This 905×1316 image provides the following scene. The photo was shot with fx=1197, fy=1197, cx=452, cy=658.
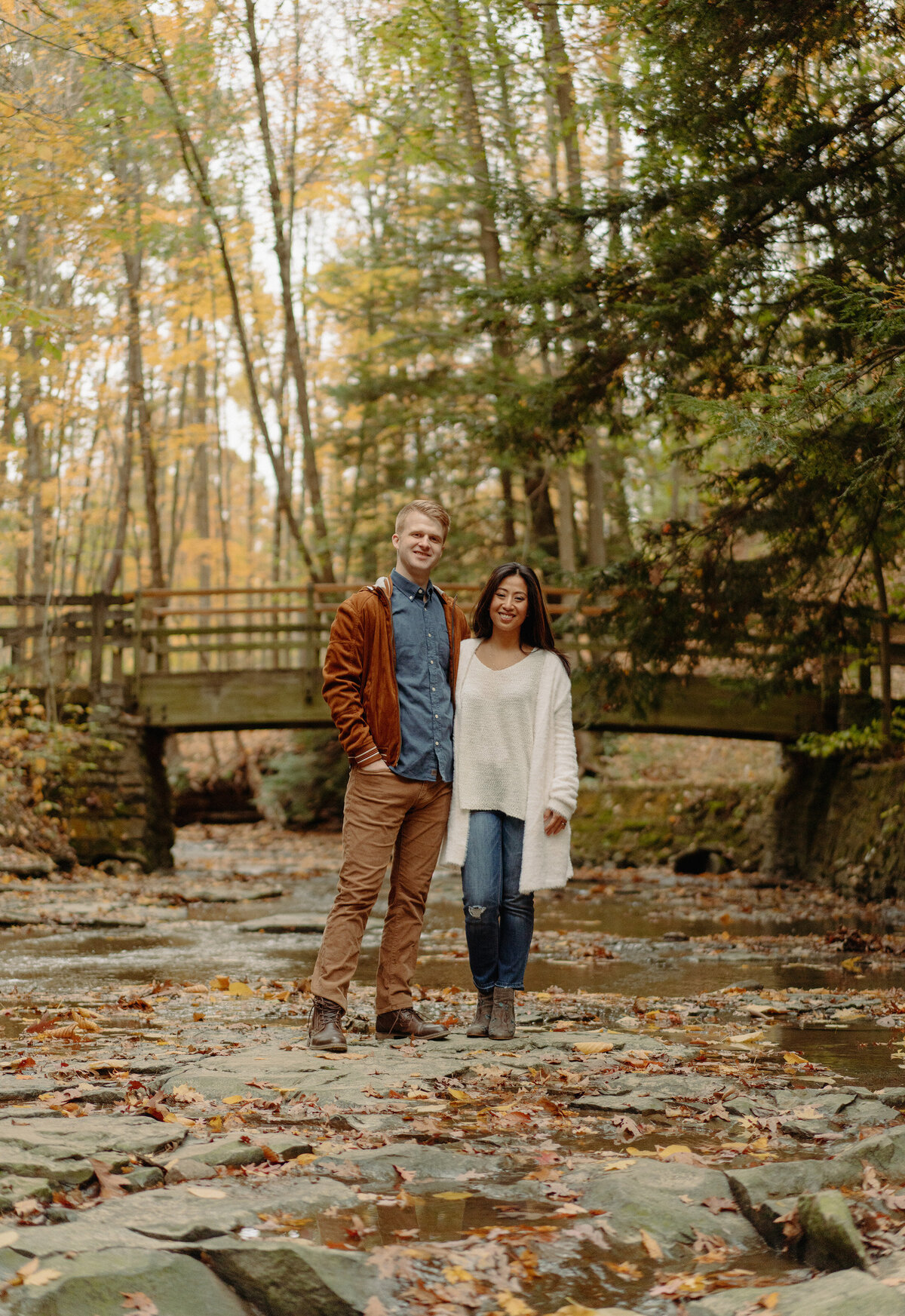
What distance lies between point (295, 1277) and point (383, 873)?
8.11ft

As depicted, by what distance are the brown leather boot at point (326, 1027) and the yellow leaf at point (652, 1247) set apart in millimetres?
2030

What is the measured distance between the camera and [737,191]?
25.8 feet

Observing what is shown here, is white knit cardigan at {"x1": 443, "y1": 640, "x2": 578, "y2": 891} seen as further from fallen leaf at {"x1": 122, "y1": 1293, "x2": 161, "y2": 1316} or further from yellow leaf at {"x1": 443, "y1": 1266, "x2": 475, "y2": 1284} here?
fallen leaf at {"x1": 122, "y1": 1293, "x2": 161, "y2": 1316}

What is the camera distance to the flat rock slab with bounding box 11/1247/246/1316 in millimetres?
2166

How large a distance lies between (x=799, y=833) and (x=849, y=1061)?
11.6 meters

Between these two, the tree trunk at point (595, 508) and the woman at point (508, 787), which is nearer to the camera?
the woman at point (508, 787)

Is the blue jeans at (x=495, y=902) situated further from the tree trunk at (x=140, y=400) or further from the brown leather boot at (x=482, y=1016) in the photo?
the tree trunk at (x=140, y=400)

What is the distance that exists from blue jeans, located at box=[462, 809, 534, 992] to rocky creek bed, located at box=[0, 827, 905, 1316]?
305 mm

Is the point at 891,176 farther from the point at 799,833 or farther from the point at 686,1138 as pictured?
the point at 799,833

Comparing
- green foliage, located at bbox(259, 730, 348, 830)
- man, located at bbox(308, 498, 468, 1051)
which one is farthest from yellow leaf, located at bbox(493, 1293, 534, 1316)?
green foliage, located at bbox(259, 730, 348, 830)

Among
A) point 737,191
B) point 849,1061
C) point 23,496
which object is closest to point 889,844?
point 737,191

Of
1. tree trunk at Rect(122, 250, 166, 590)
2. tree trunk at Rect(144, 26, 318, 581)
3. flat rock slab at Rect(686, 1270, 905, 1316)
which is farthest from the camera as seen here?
tree trunk at Rect(122, 250, 166, 590)

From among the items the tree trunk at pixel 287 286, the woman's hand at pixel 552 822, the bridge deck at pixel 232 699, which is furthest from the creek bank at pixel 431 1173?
the tree trunk at pixel 287 286

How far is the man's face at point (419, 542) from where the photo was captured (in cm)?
475
